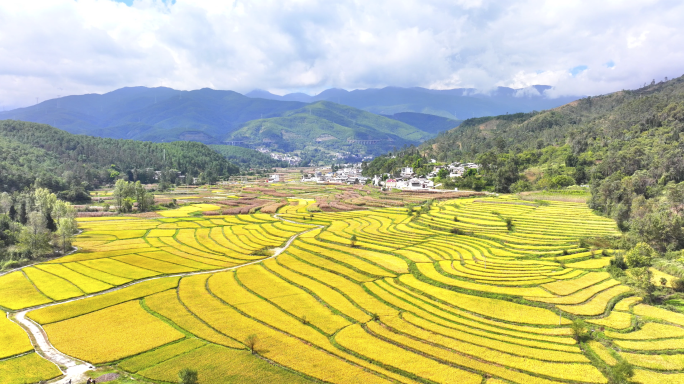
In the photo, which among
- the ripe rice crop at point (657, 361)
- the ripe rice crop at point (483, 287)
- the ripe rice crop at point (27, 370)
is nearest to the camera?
the ripe rice crop at point (27, 370)

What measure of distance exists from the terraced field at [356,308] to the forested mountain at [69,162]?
7420cm

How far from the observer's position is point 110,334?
28.8m

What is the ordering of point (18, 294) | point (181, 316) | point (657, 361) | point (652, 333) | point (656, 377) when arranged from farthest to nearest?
point (18, 294) < point (181, 316) < point (652, 333) < point (657, 361) < point (656, 377)

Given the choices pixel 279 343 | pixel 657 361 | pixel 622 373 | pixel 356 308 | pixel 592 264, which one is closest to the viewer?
pixel 622 373

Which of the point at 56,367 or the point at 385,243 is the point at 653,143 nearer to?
the point at 385,243

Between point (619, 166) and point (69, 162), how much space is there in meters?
192

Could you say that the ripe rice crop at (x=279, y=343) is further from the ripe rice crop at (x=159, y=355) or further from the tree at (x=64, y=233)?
the tree at (x=64, y=233)

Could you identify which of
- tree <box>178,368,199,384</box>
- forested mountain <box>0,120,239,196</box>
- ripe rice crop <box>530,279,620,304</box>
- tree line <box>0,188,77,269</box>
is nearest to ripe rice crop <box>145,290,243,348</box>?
tree <box>178,368,199,384</box>

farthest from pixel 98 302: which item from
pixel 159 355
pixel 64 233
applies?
pixel 64 233

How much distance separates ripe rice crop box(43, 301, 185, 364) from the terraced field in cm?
14

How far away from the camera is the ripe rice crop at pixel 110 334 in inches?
1033

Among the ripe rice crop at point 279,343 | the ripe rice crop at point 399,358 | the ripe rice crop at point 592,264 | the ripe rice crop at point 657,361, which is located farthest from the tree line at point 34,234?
the ripe rice crop at point 592,264

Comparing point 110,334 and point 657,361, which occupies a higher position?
point 110,334

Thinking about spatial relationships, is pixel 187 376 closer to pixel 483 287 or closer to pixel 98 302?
pixel 98 302
